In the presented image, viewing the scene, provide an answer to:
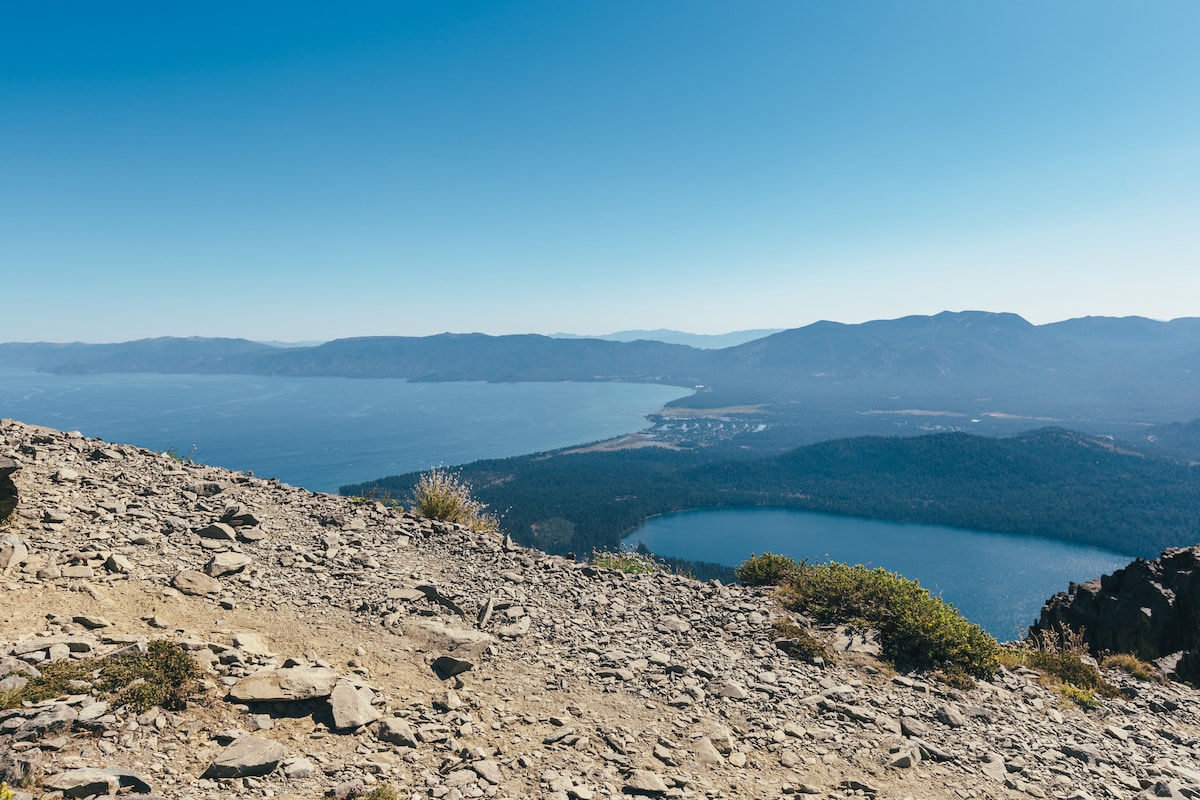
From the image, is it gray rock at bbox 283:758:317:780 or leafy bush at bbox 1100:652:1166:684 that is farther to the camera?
leafy bush at bbox 1100:652:1166:684

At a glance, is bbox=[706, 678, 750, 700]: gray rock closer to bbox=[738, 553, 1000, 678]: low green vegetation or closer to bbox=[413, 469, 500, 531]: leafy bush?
bbox=[738, 553, 1000, 678]: low green vegetation

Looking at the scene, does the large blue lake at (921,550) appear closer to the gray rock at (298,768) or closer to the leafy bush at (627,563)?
the leafy bush at (627,563)

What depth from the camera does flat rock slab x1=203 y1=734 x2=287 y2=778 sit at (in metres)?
5.26

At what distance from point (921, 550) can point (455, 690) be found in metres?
180

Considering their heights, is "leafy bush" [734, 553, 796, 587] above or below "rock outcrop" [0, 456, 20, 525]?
below

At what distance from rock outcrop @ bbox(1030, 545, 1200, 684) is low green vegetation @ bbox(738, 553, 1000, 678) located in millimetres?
6539

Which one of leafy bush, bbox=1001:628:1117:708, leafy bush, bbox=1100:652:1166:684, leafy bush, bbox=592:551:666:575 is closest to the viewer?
leafy bush, bbox=1001:628:1117:708

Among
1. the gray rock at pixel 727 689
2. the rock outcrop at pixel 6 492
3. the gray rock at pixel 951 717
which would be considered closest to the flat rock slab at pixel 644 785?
the gray rock at pixel 727 689

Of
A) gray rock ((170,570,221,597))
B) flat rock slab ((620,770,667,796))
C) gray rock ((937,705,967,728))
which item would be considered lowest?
gray rock ((937,705,967,728))

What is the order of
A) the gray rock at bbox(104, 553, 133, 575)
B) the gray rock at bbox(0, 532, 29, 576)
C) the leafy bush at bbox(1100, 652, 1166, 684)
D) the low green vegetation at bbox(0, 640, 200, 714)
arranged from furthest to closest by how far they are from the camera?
the leafy bush at bbox(1100, 652, 1166, 684) < the gray rock at bbox(104, 553, 133, 575) < the gray rock at bbox(0, 532, 29, 576) < the low green vegetation at bbox(0, 640, 200, 714)

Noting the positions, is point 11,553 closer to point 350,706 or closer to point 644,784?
point 350,706

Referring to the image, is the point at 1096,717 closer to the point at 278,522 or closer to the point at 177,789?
the point at 177,789

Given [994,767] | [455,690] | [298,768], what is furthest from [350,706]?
[994,767]

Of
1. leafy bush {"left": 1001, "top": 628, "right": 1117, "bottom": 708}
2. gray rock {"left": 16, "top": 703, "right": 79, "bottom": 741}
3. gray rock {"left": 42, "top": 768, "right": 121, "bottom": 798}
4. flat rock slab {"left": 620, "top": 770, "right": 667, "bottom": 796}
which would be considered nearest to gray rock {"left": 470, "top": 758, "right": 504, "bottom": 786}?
flat rock slab {"left": 620, "top": 770, "right": 667, "bottom": 796}
